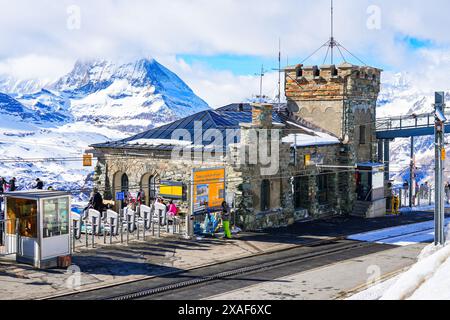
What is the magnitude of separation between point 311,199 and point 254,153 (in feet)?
19.9

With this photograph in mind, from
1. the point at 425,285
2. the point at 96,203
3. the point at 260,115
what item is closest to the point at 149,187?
the point at 96,203

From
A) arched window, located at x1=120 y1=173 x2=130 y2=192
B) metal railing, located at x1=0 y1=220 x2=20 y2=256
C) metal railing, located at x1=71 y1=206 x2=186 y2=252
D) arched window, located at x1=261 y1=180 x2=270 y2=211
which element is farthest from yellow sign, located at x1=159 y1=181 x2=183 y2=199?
metal railing, located at x1=0 y1=220 x2=20 y2=256

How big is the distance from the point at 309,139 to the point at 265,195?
A: 16.9 feet

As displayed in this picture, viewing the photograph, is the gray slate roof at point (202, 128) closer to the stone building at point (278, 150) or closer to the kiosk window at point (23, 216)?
the stone building at point (278, 150)

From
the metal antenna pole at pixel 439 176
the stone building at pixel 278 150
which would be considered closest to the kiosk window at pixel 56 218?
the stone building at pixel 278 150

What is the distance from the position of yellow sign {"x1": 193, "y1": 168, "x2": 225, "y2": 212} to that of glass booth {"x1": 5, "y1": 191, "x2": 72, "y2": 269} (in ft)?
24.8

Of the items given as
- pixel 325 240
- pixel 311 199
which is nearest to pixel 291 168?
pixel 311 199

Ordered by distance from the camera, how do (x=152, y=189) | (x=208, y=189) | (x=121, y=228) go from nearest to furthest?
(x=121, y=228), (x=208, y=189), (x=152, y=189)

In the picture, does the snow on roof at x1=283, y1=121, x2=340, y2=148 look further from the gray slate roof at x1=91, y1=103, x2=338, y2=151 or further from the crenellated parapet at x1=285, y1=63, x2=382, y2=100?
the crenellated parapet at x1=285, y1=63, x2=382, y2=100

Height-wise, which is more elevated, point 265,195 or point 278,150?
point 278,150

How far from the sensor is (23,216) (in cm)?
1956

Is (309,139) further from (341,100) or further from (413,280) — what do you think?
(413,280)

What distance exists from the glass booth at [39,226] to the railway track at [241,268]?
2863mm

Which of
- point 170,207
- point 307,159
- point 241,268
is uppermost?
point 307,159
